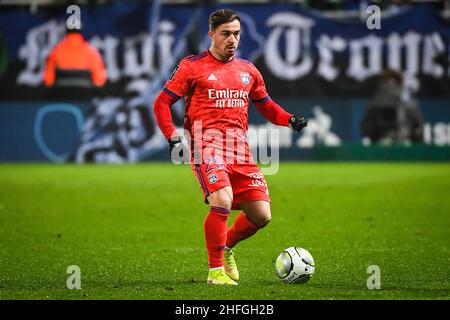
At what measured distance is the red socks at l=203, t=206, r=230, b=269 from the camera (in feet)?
25.3

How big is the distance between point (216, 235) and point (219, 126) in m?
0.83

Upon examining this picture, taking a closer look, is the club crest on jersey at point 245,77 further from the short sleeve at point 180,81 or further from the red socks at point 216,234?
the red socks at point 216,234

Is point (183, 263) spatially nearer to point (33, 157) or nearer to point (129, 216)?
point (129, 216)

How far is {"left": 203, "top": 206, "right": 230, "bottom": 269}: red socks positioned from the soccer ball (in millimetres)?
462

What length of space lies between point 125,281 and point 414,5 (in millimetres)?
14546

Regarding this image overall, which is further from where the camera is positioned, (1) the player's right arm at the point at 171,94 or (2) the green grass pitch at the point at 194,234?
(1) the player's right arm at the point at 171,94

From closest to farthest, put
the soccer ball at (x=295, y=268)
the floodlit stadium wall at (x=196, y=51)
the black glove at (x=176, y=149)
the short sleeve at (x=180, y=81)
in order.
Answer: the black glove at (x=176, y=149) → the soccer ball at (x=295, y=268) → the short sleeve at (x=180, y=81) → the floodlit stadium wall at (x=196, y=51)

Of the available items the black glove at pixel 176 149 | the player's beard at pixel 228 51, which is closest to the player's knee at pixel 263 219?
the black glove at pixel 176 149

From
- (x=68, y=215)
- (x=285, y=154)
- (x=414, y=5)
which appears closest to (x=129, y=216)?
(x=68, y=215)

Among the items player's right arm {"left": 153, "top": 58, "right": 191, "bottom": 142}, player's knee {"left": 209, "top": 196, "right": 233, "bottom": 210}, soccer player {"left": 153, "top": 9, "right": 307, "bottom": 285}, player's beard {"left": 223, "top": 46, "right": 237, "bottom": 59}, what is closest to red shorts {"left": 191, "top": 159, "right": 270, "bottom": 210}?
soccer player {"left": 153, "top": 9, "right": 307, "bottom": 285}

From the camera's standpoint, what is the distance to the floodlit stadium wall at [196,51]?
68.1ft

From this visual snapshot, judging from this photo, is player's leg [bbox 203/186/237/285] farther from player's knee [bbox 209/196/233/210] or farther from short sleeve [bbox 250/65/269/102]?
short sleeve [bbox 250/65/269/102]

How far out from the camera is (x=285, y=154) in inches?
832

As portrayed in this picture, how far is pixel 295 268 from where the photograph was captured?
768 cm
